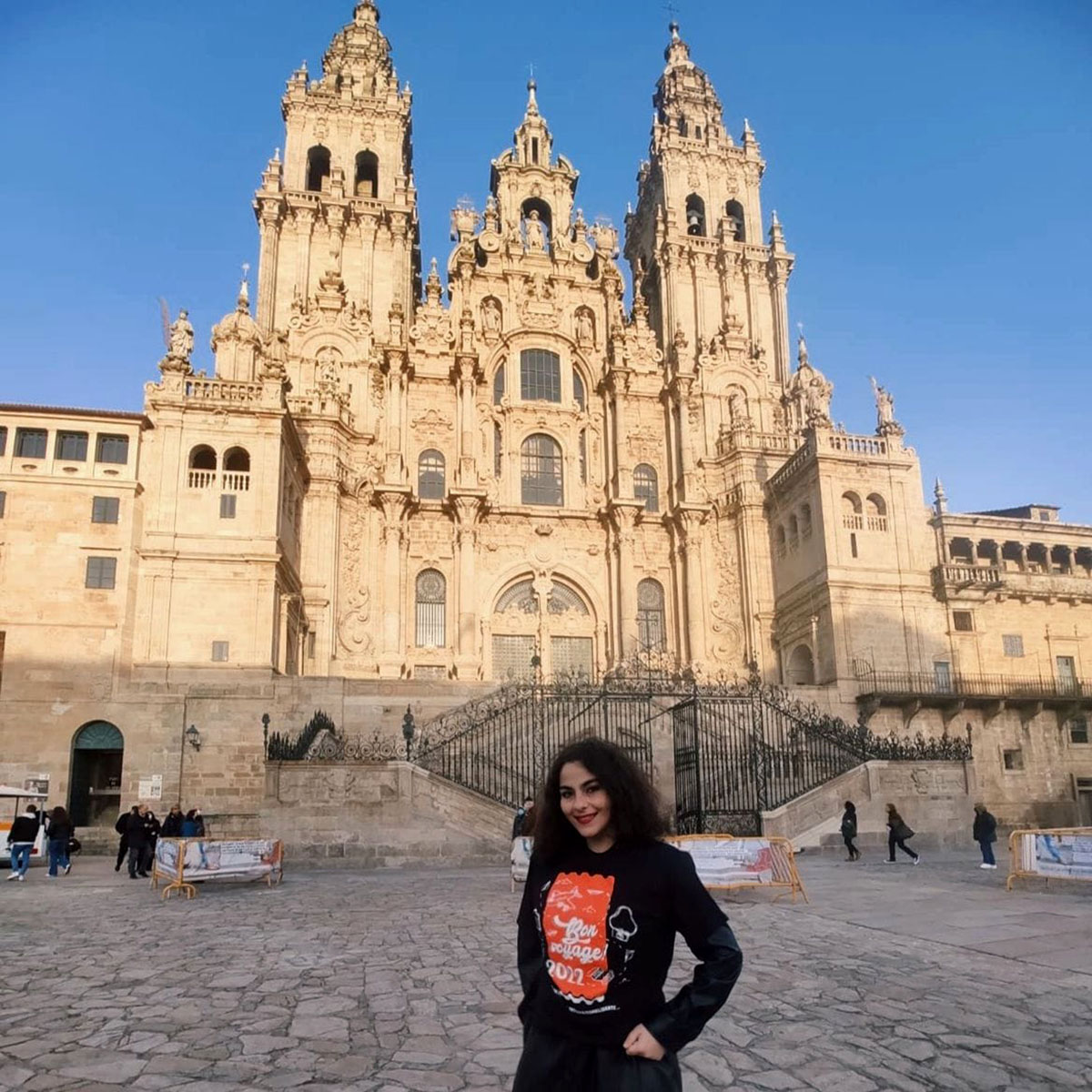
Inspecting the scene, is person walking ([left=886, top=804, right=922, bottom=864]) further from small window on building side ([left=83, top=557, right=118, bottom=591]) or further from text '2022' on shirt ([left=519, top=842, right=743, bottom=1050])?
small window on building side ([left=83, top=557, right=118, bottom=591])

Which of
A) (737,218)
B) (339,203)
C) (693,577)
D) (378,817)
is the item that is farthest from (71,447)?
(737,218)

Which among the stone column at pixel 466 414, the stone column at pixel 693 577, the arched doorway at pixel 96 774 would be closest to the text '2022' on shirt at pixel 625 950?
the arched doorway at pixel 96 774

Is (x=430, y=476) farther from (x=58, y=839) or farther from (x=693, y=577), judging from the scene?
(x=58, y=839)

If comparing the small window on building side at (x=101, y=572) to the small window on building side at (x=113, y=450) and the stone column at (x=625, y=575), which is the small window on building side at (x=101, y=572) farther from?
the stone column at (x=625, y=575)

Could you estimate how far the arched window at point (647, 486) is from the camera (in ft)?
135

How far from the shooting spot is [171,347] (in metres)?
30.4

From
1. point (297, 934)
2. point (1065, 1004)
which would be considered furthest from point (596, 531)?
point (1065, 1004)

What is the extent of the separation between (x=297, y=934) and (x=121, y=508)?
2091 cm

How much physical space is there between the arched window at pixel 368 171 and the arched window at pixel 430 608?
18.2m

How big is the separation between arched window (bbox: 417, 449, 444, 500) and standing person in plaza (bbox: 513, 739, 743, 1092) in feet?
118

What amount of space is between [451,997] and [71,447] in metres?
26.1

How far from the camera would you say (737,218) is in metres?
46.8

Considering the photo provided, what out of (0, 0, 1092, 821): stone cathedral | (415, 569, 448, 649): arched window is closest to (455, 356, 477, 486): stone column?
(0, 0, 1092, 821): stone cathedral

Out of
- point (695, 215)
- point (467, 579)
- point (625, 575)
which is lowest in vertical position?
point (467, 579)
